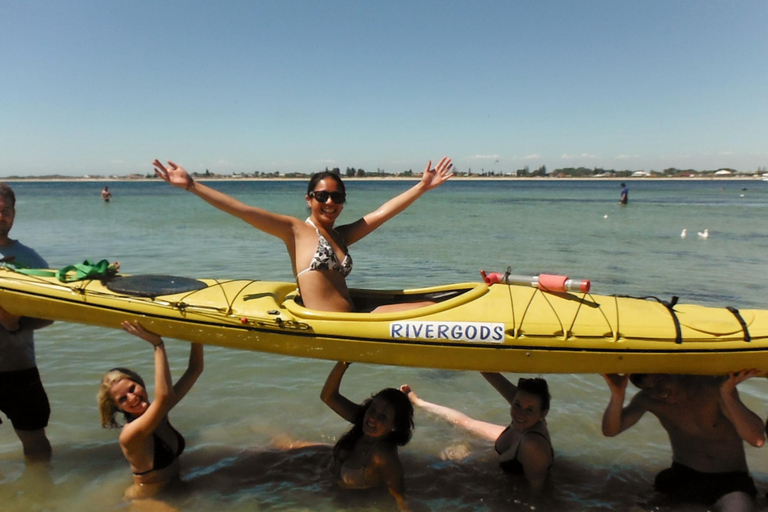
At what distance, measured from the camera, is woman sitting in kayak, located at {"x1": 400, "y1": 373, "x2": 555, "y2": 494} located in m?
3.05

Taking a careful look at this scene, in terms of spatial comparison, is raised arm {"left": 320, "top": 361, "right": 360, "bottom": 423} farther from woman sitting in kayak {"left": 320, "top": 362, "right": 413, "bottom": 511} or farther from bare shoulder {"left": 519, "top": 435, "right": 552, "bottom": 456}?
bare shoulder {"left": 519, "top": 435, "right": 552, "bottom": 456}

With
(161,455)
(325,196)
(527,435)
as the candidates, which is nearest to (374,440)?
(527,435)

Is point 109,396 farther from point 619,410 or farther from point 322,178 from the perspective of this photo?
point 619,410

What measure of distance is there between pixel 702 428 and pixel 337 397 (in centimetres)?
204

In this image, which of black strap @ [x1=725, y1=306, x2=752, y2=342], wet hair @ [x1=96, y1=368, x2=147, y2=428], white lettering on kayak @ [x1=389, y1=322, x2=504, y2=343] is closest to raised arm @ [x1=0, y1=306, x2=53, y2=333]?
wet hair @ [x1=96, y1=368, x2=147, y2=428]

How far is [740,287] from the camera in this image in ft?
27.9

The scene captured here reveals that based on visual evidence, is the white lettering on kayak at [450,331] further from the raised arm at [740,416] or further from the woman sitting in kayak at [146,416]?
the woman sitting in kayak at [146,416]

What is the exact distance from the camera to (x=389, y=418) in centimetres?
303

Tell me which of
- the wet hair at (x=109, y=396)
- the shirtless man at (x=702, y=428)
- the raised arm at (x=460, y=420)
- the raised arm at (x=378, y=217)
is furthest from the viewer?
the raised arm at (x=460, y=420)

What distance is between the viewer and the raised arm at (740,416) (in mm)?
2613

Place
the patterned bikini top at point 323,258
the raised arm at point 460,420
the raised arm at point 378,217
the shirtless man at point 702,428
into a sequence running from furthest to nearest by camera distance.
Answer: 1. the raised arm at point 460,420
2. the raised arm at point 378,217
3. the patterned bikini top at point 323,258
4. the shirtless man at point 702,428

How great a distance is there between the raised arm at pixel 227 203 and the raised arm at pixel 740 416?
8.20 ft

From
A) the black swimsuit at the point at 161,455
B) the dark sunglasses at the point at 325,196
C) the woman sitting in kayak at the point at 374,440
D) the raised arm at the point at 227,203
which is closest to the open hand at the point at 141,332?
the black swimsuit at the point at 161,455

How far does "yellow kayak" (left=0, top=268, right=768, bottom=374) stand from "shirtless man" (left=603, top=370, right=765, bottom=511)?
97mm
